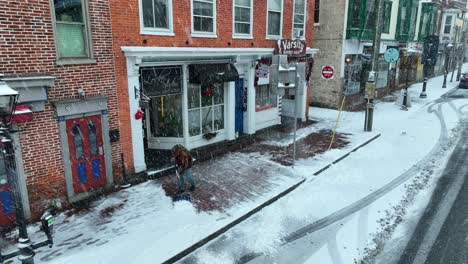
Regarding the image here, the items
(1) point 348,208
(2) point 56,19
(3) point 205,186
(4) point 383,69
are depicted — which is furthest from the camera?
(4) point 383,69

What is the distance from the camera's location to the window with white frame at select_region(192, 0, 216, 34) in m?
11.1

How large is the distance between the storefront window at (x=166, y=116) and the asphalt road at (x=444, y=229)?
806cm

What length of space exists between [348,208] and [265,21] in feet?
29.4

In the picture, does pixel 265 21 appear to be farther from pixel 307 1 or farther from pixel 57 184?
pixel 57 184

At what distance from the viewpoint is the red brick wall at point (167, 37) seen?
8.97 m

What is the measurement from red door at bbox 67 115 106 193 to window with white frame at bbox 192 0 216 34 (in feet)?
15.7

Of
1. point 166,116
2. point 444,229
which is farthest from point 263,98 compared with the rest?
point 444,229

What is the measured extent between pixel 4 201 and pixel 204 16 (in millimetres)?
8070

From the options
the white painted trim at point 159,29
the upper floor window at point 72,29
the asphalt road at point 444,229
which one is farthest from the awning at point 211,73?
the asphalt road at point 444,229

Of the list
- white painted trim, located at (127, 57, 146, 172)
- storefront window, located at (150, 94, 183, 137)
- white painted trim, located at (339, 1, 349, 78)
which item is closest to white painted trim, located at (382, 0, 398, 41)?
white painted trim, located at (339, 1, 349, 78)

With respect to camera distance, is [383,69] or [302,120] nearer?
[302,120]

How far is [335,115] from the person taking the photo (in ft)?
64.3

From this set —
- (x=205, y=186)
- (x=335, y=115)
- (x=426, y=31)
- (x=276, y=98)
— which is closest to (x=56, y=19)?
(x=205, y=186)

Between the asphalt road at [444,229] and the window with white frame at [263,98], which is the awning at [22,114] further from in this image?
the window with white frame at [263,98]
